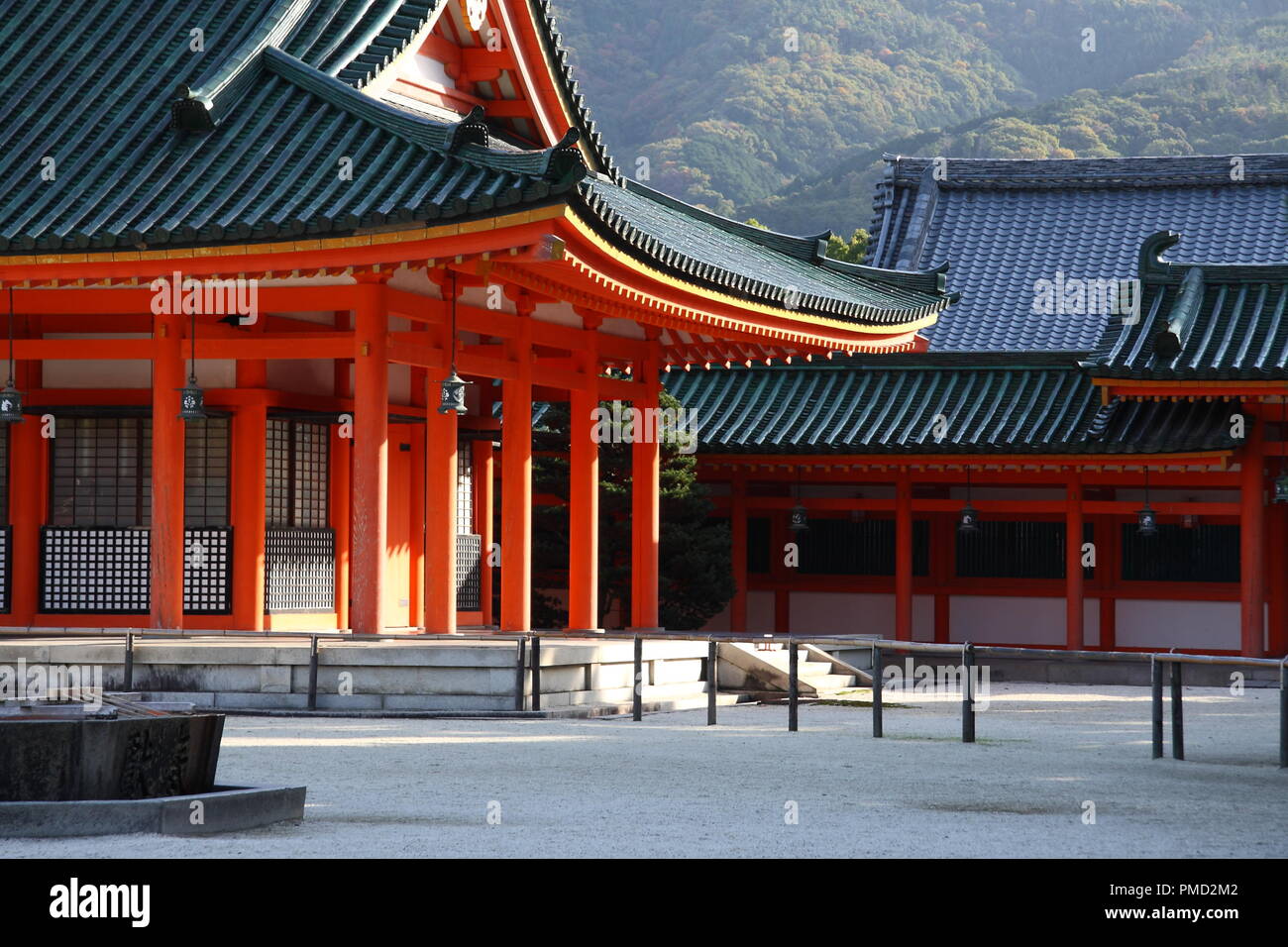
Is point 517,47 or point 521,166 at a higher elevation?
point 517,47

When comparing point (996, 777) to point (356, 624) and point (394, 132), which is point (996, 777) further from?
point (394, 132)

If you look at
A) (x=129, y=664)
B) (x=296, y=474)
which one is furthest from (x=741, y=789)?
(x=296, y=474)

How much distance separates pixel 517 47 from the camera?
19188mm

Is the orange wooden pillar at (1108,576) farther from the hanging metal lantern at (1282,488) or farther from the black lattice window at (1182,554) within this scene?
the hanging metal lantern at (1282,488)

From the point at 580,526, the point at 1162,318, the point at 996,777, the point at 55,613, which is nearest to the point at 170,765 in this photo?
the point at 996,777

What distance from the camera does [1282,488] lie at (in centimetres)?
2180

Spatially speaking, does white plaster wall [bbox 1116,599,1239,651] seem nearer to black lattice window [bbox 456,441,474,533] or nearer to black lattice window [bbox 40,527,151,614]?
black lattice window [bbox 456,441,474,533]

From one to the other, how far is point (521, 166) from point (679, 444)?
34.1 ft

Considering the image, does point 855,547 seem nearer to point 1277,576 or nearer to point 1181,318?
point 1277,576

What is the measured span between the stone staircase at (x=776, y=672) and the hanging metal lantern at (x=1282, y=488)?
5.49 meters

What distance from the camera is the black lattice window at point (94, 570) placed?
17234 mm

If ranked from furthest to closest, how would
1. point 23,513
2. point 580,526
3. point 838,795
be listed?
point 580,526, point 23,513, point 838,795

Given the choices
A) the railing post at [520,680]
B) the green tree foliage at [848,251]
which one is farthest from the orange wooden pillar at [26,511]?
the green tree foliage at [848,251]

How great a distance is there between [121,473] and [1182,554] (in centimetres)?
1426
